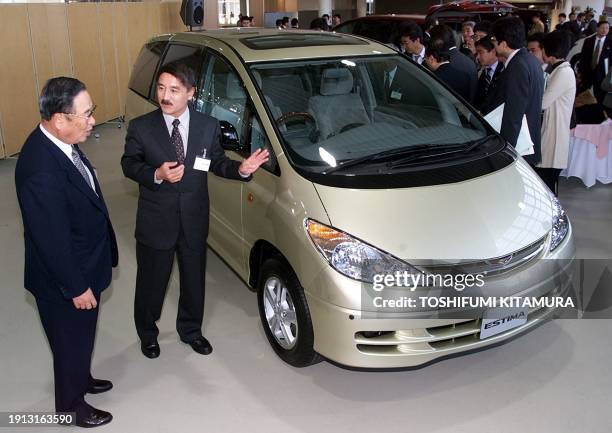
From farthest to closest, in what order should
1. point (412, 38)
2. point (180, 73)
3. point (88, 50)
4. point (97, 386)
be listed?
point (88, 50)
point (412, 38)
point (97, 386)
point (180, 73)

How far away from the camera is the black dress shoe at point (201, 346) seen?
10.3 ft

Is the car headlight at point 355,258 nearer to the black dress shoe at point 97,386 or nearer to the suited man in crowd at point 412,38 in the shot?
the black dress shoe at point 97,386

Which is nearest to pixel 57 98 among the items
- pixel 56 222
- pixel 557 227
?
pixel 56 222

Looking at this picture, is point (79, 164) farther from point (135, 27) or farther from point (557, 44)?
point (135, 27)

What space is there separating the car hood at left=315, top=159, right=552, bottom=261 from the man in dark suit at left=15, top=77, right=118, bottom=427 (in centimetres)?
101

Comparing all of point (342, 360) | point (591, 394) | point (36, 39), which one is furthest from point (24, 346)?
point (36, 39)

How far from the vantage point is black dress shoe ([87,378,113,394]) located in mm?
2812

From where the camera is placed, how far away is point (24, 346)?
325 centimetres

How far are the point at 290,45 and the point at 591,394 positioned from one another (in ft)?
7.94

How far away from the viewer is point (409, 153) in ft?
→ 9.87

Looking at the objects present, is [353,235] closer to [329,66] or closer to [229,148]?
[229,148]

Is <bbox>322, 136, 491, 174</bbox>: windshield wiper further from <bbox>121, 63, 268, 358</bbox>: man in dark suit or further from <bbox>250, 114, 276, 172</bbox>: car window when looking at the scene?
<bbox>121, 63, 268, 358</bbox>: man in dark suit

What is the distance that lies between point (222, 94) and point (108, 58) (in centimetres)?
651

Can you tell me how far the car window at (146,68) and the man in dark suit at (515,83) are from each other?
2.46 m
